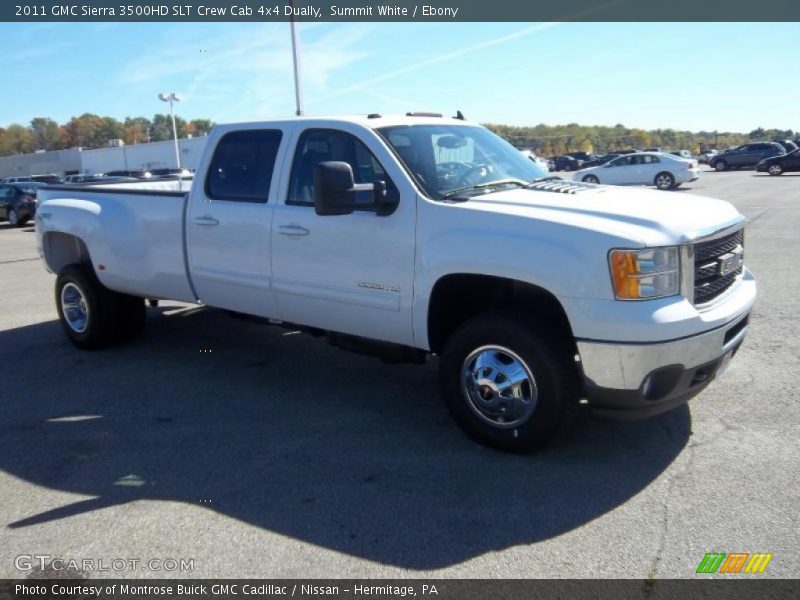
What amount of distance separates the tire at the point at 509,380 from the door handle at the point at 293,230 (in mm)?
1355

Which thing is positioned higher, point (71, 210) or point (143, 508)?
point (71, 210)

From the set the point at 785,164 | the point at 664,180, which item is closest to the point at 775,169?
the point at 785,164

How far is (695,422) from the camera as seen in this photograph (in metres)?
4.51

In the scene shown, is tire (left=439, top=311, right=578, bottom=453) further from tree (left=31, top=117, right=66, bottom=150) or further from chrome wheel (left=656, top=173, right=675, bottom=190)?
tree (left=31, top=117, right=66, bottom=150)

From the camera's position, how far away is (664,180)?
28031mm

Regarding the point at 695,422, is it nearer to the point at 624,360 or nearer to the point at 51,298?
the point at 624,360

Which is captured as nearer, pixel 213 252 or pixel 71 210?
pixel 213 252

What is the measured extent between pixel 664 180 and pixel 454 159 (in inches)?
1009

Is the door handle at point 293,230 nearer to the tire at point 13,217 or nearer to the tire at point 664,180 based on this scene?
the tire at point 13,217

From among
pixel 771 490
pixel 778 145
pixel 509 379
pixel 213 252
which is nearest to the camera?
pixel 771 490

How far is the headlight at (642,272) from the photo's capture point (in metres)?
3.59

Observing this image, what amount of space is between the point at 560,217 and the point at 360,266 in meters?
1.41

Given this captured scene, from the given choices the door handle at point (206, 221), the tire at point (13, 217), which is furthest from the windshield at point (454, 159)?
the tire at point (13, 217)

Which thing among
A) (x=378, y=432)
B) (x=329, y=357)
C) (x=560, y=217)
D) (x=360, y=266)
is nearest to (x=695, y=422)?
(x=560, y=217)
